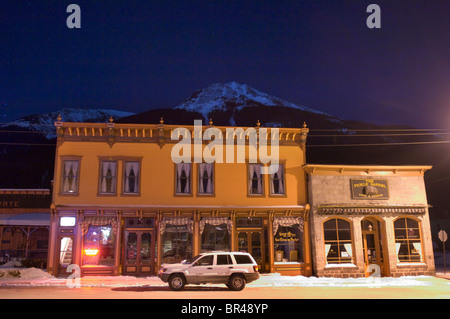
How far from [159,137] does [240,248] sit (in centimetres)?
851

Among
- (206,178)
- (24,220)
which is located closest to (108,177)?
(206,178)

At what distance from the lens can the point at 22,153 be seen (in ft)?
283

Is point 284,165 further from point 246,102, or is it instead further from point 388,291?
point 246,102

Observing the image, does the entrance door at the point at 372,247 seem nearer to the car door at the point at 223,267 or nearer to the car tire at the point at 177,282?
the car door at the point at 223,267

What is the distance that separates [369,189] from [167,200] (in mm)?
12684

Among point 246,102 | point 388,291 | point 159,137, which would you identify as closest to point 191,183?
point 159,137

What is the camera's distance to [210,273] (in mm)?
17500

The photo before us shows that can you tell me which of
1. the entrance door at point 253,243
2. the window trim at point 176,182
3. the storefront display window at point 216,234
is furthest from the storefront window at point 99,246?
the entrance door at point 253,243

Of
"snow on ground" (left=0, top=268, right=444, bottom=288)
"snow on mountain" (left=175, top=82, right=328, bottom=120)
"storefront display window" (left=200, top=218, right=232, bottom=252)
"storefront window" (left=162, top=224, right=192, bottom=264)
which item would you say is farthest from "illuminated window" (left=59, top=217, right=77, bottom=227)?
"snow on mountain" (left=175, top=82, right=328, bottom=120)

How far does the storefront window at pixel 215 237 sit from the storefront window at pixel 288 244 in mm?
3055

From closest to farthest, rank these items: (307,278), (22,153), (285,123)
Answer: (307,278) → (22,153) → (285,123)

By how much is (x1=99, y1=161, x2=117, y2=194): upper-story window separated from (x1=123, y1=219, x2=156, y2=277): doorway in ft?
7.49

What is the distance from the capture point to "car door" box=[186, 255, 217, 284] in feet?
57.1

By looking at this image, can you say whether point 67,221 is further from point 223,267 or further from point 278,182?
point 278,182
